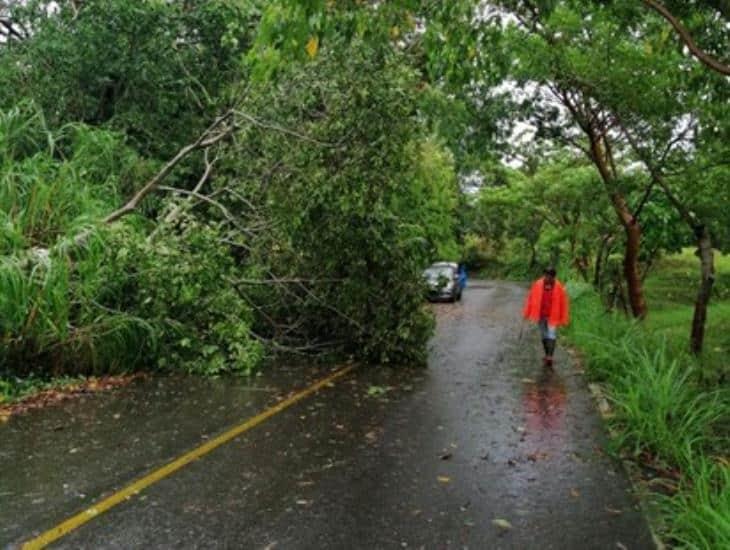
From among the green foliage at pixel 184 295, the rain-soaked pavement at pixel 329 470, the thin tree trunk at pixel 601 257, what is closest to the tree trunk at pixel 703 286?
the rain-soaked pavement at pixel 329 470

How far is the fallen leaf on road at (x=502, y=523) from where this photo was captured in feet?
18.4

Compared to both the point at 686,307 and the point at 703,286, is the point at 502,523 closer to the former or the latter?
the point at 703,286

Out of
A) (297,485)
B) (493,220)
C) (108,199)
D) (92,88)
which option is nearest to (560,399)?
(297,485)

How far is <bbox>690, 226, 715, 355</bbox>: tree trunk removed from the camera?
12.9 meters

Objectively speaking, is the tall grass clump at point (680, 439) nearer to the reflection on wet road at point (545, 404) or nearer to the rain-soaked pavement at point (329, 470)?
the rain-soaked pavement at point (329, 470)

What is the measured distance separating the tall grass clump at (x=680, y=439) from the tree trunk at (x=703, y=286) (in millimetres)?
1962

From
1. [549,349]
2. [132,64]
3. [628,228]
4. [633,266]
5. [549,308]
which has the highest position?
[132,64]

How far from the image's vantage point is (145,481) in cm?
639

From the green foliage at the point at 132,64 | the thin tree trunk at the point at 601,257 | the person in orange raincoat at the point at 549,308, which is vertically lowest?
the person in orange raincoat at the point at 549,308

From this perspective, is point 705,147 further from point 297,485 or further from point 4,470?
point 4,470

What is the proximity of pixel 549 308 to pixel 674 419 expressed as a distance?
21.2ft

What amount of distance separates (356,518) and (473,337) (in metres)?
13.1

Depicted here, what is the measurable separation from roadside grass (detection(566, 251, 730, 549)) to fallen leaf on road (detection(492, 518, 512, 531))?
3.59 ft

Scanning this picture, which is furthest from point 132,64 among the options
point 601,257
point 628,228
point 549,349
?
point 601,257
